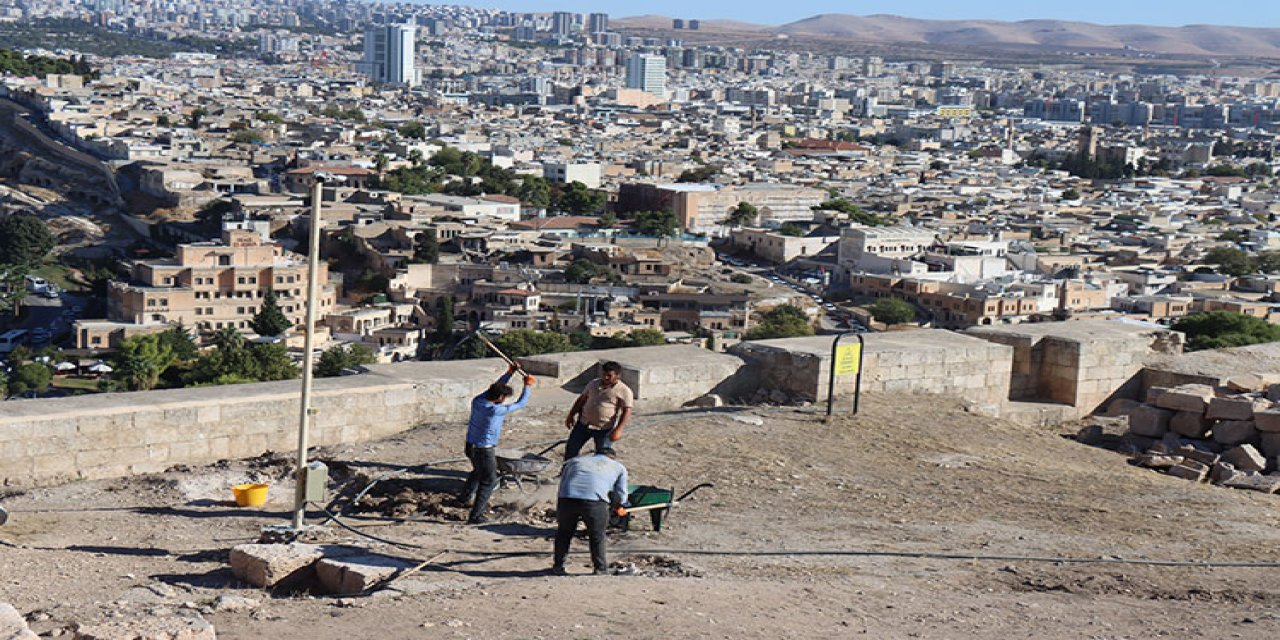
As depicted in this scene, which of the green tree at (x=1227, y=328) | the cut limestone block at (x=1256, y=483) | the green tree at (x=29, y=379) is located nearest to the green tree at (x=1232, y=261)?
the green tree at (x=1227, y=328)

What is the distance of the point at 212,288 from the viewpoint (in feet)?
108

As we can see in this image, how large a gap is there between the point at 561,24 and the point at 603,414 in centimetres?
18884

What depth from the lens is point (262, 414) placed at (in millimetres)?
5191

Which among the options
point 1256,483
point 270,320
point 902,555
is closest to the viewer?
point 902,555

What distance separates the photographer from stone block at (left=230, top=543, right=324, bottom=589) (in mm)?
3719

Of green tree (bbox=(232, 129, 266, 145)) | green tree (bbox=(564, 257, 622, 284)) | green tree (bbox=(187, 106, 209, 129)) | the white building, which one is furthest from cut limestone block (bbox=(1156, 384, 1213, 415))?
green tree (bbox=(187, 106, 209, 129))

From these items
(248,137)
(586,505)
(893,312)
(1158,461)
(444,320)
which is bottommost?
(444,320)

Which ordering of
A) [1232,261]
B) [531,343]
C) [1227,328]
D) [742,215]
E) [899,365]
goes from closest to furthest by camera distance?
[899,365] → [1227,328] → [531,343] → [1232,261] → [742,215]

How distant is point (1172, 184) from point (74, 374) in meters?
48.0

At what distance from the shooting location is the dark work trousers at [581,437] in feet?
15.5

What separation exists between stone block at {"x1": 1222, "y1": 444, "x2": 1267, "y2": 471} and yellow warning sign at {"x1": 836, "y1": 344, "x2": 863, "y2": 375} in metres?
1.29

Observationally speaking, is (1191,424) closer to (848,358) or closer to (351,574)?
(848,358)

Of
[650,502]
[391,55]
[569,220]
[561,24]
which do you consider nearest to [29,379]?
[650,502]

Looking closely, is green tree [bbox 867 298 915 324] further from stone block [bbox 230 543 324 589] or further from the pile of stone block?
stone block [bbox 230 543 324 589]
